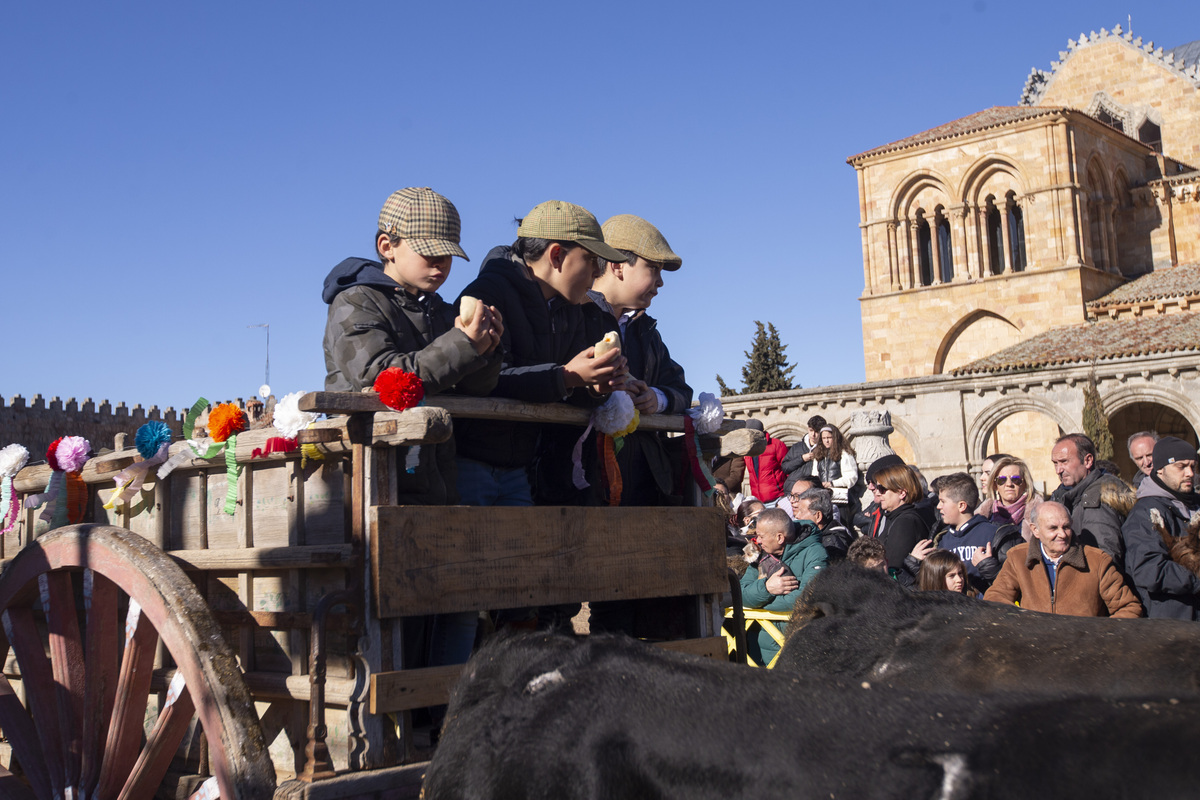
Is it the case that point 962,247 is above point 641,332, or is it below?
above

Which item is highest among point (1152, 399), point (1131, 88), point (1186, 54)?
point (1186, 54)

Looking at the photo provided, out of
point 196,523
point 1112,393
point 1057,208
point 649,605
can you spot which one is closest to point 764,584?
point 649,605

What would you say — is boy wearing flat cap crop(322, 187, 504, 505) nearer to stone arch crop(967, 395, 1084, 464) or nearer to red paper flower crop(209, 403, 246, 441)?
red paper flower crop(209, 403, 246, 441)

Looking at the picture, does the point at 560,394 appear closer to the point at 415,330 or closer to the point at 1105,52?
the point at 415,330

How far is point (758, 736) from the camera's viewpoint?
1483 mm

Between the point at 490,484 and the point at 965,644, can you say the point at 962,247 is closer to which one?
the point at 490,484

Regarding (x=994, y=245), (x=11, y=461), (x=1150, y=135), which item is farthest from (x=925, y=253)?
(x=11, y=461)

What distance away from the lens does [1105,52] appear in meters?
48.2

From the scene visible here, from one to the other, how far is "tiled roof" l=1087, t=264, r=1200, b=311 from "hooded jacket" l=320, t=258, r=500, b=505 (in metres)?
37.1

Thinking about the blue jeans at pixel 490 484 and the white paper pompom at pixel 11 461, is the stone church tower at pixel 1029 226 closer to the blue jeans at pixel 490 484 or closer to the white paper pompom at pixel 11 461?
the blue jeans at pixel 490 484

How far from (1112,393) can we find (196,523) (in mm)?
27315

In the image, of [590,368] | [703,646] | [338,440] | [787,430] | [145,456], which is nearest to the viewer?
[338,440]

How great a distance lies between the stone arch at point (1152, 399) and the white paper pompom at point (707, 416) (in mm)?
25125

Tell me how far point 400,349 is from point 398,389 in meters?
0.64
